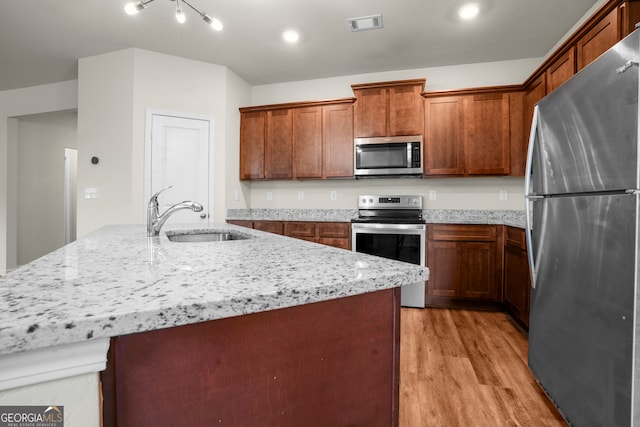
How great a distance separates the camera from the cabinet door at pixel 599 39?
185cm

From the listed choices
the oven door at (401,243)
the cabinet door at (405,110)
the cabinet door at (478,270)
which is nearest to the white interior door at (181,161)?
the oven door at (401,243)

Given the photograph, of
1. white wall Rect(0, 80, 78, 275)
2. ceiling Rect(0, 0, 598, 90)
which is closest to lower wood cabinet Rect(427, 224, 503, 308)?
ceiling Rect(0, 0, 598, 90)

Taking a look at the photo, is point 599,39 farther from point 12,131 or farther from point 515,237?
point 12,131

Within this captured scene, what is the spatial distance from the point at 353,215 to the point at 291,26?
2.09m

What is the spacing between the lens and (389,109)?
353 cm

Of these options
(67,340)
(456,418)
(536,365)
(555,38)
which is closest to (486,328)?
(536,365)

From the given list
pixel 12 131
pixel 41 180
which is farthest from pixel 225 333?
pixel 41 180

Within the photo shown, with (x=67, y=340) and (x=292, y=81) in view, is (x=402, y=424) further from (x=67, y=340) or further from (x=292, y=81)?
(x=292, y=81)

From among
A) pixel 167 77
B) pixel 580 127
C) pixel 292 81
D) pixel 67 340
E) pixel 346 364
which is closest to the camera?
pixel 67 340

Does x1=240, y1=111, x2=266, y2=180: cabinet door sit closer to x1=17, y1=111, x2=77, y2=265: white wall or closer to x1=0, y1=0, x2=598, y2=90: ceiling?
x1=0, y1=0, x2=598, y2=90: ceiling

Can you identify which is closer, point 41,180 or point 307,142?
point 307,142

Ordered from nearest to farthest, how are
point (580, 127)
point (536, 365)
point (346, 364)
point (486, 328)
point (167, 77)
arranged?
1. point (346, 364)
2. point (580, 127)
3. point (536, 365)
4. point (486, 328)
5. point (167, 77)

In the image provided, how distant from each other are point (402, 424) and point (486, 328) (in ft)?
5.20

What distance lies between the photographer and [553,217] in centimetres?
159
